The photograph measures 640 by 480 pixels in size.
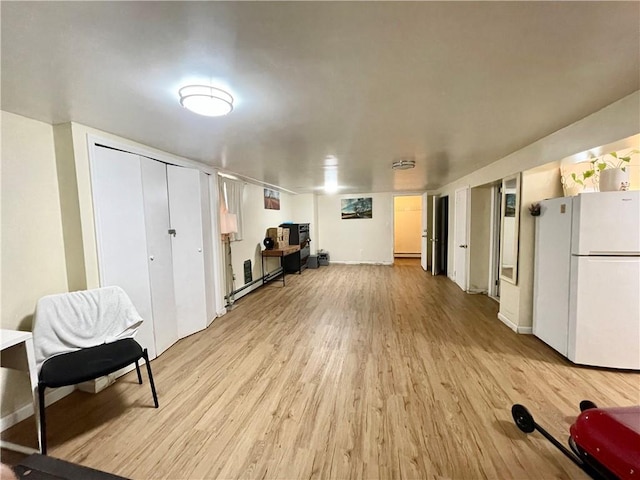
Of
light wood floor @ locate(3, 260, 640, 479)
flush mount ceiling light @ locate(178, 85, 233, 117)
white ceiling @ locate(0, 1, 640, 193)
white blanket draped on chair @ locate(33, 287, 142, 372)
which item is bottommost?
light wood floor @ locate(3, 260, 640, 479)

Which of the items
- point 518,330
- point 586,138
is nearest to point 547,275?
point 518,330

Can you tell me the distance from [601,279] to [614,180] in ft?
2.96

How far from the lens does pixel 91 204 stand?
225 cm

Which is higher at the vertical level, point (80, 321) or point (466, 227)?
point (466, 227)

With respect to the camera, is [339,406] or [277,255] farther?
[277,255]

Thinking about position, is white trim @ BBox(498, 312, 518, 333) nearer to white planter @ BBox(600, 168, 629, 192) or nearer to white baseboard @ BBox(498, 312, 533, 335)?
white baseboard @ BBox(498, 312, 533, 335)

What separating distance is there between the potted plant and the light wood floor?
66.3 inches

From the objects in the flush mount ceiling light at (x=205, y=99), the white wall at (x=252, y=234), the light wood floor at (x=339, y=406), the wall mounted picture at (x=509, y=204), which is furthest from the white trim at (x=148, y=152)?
the wall mounted picture at (x=509, y=204)

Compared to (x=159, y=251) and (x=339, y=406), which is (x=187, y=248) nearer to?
(x=159, y=251)

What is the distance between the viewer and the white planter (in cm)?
239

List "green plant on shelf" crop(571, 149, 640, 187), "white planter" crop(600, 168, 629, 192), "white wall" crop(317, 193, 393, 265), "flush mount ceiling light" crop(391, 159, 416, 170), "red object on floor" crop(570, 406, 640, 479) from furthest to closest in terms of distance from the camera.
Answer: "white wall" crop(317, 193, 393, 265) → "flush mount ceiling light" crop(391, 159, 416, 170) → "green plant on shelf" crop(571, 149, 640, 187) → "white planter" crop(600, 168, 629, 192) → "red object on floor" crop(570, 406, 640, 479)

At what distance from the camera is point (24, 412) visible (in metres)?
1.98

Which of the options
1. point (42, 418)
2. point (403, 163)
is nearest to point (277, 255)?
point (403, 163)

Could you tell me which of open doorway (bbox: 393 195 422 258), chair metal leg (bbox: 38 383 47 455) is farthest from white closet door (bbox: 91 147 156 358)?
open doorway (bbox: 393 195 422 258)
